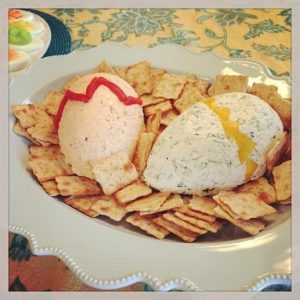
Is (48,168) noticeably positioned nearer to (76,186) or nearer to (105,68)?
(76,186)

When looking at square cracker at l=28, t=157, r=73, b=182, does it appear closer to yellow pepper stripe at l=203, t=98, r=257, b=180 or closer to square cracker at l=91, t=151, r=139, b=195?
square cracker at l=91, t=151, r=139, b=195

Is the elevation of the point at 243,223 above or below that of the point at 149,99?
below

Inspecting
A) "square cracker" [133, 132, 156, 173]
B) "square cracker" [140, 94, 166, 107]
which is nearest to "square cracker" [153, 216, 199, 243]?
"square cracker" [133, 132, 156, 173]

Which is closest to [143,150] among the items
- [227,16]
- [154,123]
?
[154,123]

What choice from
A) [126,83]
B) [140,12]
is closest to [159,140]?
[126,83]

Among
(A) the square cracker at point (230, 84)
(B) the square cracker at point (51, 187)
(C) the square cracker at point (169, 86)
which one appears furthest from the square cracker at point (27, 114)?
(A) the square cracker at point (230, 84)

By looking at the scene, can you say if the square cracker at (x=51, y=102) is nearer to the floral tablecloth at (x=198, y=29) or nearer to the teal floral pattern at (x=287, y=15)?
the floral tablecloth at (x=198, y=29)
